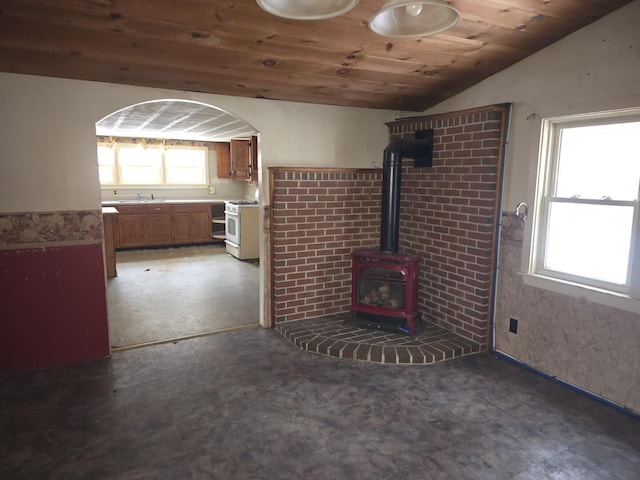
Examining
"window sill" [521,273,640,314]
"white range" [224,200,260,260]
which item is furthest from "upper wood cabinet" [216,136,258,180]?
"window sill" [521,273,640,314]

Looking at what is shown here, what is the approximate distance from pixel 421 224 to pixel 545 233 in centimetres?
119

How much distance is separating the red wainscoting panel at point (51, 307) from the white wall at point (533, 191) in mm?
3150

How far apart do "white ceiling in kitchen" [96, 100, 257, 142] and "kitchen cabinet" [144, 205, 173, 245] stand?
4.47ft

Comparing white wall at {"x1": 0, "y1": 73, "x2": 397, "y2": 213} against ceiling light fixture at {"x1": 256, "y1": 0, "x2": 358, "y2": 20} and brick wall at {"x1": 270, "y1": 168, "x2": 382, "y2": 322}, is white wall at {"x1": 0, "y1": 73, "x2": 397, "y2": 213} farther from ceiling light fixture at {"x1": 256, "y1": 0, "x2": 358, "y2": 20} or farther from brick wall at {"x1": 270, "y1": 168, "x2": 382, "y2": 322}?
ceiling light fixture at {"x1": 256, "y1": 0, "x2": 358, "y2": 20}

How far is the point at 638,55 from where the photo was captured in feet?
7.63

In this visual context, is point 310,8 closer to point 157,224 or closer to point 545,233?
point 545,233

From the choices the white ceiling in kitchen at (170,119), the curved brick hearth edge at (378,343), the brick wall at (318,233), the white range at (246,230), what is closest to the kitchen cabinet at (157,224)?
the white ceiling in kitchen at (170,119)

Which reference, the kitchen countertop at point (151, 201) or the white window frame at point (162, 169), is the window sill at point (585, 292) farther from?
the white window frame at point (162, 169)

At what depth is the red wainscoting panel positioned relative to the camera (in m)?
2.88

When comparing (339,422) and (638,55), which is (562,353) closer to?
(339,422)

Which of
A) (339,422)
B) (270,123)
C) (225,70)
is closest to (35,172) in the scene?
(225,70)

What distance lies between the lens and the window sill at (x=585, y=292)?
2.45 metres

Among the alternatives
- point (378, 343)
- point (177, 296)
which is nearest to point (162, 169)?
point (177, 296)

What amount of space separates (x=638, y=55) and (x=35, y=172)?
3.87 m
